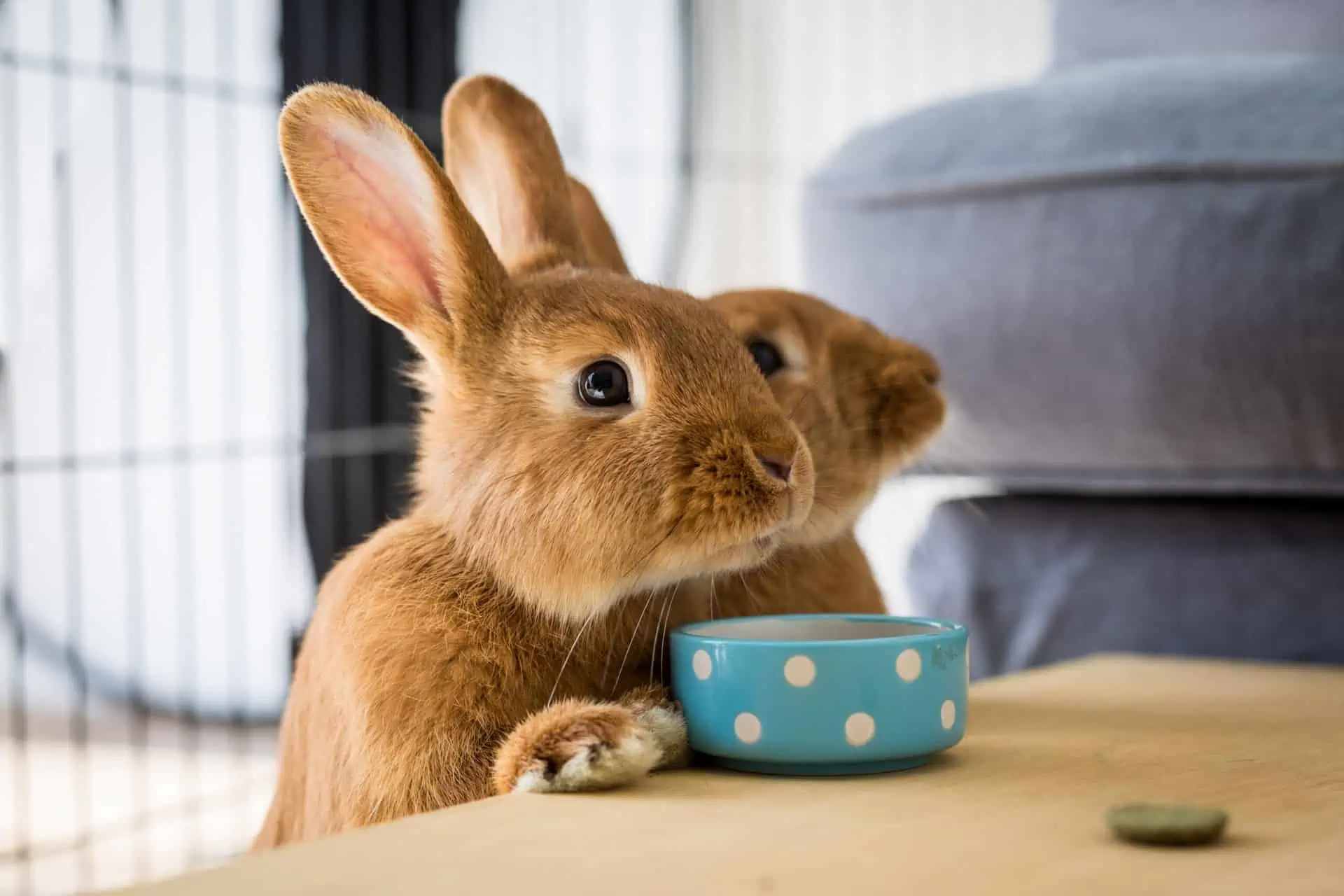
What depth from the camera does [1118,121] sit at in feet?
4.17

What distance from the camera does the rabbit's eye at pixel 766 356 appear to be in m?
0.94

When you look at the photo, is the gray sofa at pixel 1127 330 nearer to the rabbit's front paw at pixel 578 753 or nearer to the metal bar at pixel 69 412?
the rabbit's front paw at pixel 578 753

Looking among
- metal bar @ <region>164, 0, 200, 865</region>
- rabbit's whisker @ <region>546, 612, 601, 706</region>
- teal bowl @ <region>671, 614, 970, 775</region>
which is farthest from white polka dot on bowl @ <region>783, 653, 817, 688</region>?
metal bar @ <region>164, 0, 200, 865</region>

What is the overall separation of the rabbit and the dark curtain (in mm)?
1101

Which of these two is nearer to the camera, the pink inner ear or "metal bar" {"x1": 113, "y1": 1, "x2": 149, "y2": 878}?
the pink inner ear

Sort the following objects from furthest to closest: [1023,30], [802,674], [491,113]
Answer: [1023,30] < [491,113] < [802,674]

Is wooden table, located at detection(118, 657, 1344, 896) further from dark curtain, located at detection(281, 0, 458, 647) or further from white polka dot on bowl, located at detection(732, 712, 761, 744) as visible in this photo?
dark curtain, located at detection(281, 0, 458, 647)

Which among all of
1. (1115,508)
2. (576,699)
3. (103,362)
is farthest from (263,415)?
(576,699)

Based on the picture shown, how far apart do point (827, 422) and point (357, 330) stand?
1.16 m

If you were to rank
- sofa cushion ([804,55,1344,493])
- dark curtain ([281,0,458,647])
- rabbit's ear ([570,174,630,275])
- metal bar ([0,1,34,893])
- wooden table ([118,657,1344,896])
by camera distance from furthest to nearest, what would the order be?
1. dark curtain ([281,0,458,647])
2. metal bar ([0,1,34,893])
3. sofa cushion ([804,55,1344,493])
4. rabbit's ear ([570,174,630,275])
5. wooden table ([118,657,1344,896])

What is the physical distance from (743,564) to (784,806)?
0.44 feet

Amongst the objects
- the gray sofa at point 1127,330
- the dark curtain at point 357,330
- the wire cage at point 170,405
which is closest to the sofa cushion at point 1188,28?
the gray sofa at point 1127,330

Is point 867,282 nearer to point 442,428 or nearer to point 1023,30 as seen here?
point 442,428

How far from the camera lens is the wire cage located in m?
1.63
